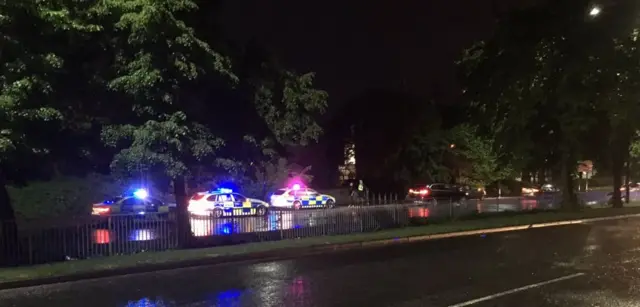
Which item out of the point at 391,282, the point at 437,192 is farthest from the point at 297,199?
the point at 391,282

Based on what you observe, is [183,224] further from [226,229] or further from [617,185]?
[617,185]

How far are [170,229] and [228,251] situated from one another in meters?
2.25

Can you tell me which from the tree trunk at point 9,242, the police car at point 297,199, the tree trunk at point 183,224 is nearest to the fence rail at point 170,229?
the tree trunk at point 9,242

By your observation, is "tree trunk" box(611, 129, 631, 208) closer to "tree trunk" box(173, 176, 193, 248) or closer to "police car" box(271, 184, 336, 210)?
"police car" box(271, 184, 336, 210)

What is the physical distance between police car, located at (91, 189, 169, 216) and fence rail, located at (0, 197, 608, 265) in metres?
11.3

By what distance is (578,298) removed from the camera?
990 cm

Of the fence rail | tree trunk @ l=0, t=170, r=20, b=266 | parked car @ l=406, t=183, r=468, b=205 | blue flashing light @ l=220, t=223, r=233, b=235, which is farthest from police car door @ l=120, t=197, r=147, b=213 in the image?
parked car @ l=406, t=183, r=468, b=205

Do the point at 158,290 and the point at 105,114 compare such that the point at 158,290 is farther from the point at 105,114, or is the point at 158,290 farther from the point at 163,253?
the point at 105,114

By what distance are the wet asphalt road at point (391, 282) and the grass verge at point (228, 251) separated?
77 centimetres

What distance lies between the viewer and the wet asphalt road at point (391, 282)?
33.0ft

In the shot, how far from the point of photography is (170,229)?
708 inches

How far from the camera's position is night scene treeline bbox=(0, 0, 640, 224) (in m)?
14.2

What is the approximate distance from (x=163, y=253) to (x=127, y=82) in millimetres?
4458

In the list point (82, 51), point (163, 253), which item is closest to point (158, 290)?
point (163, 253)
